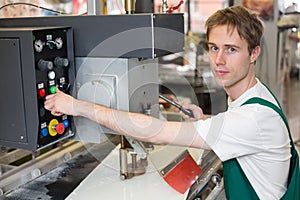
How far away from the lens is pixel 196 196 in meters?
1.28

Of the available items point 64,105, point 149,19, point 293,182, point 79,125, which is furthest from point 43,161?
point 293,182

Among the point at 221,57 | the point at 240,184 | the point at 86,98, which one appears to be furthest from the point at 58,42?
the point at 240,184

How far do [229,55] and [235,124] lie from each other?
23 centimetres

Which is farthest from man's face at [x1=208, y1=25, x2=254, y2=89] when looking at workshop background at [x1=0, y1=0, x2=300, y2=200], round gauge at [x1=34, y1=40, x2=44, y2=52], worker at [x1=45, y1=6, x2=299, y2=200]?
round gauge at [x1=34, y1=40, x2=44, y2=52]

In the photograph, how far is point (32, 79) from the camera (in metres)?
1.03

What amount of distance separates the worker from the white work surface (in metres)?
0.23

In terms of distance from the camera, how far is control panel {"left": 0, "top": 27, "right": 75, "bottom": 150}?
1.03m

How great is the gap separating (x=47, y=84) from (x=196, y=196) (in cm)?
61

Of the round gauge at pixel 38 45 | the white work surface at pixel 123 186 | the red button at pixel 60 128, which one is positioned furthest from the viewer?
the white work surface at pixel 123 186

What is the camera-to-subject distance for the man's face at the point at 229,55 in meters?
1.18

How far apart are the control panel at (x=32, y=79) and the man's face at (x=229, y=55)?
45 centimetres

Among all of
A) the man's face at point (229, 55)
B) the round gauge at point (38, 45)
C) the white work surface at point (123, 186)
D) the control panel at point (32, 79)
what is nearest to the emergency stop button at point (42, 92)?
the control panel at point (32, 79)

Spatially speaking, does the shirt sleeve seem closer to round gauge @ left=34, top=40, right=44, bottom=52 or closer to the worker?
the worker

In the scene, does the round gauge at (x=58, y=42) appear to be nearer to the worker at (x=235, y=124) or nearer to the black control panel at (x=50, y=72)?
the black control panel at (x=50, y=72)
